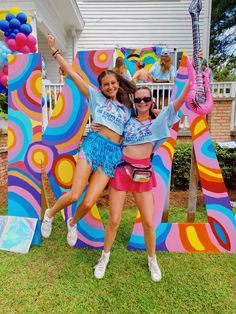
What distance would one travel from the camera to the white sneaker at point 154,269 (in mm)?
2660

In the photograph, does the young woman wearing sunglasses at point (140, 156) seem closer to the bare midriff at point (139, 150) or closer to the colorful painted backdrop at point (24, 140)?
the bare midriff at point (139, 150)

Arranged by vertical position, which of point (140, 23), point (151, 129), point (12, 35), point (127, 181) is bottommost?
point (127, 181)

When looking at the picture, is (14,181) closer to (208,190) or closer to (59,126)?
(59,126)

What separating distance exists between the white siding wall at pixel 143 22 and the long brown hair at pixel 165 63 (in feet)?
13.1

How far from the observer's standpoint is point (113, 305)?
7.72 feet

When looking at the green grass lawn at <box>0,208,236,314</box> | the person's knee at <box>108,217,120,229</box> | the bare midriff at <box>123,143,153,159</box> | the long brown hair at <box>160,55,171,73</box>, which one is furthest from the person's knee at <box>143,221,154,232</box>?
the long brown hair at <box>160,55,171,73</box>

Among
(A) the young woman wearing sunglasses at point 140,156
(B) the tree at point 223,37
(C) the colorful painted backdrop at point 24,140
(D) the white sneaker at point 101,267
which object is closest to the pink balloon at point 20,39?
(C) the colorful painted backdrop at point 24,140

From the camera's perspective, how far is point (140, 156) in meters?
2.59

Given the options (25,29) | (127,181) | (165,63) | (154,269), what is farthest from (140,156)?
(25,29)

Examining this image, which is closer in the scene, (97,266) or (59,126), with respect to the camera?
(97,266)

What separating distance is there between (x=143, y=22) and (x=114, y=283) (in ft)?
31.3

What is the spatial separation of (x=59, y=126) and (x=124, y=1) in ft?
28.0

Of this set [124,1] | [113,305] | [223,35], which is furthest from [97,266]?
[223,35]

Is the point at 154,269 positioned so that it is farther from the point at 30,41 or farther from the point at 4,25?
the point at 4,25
